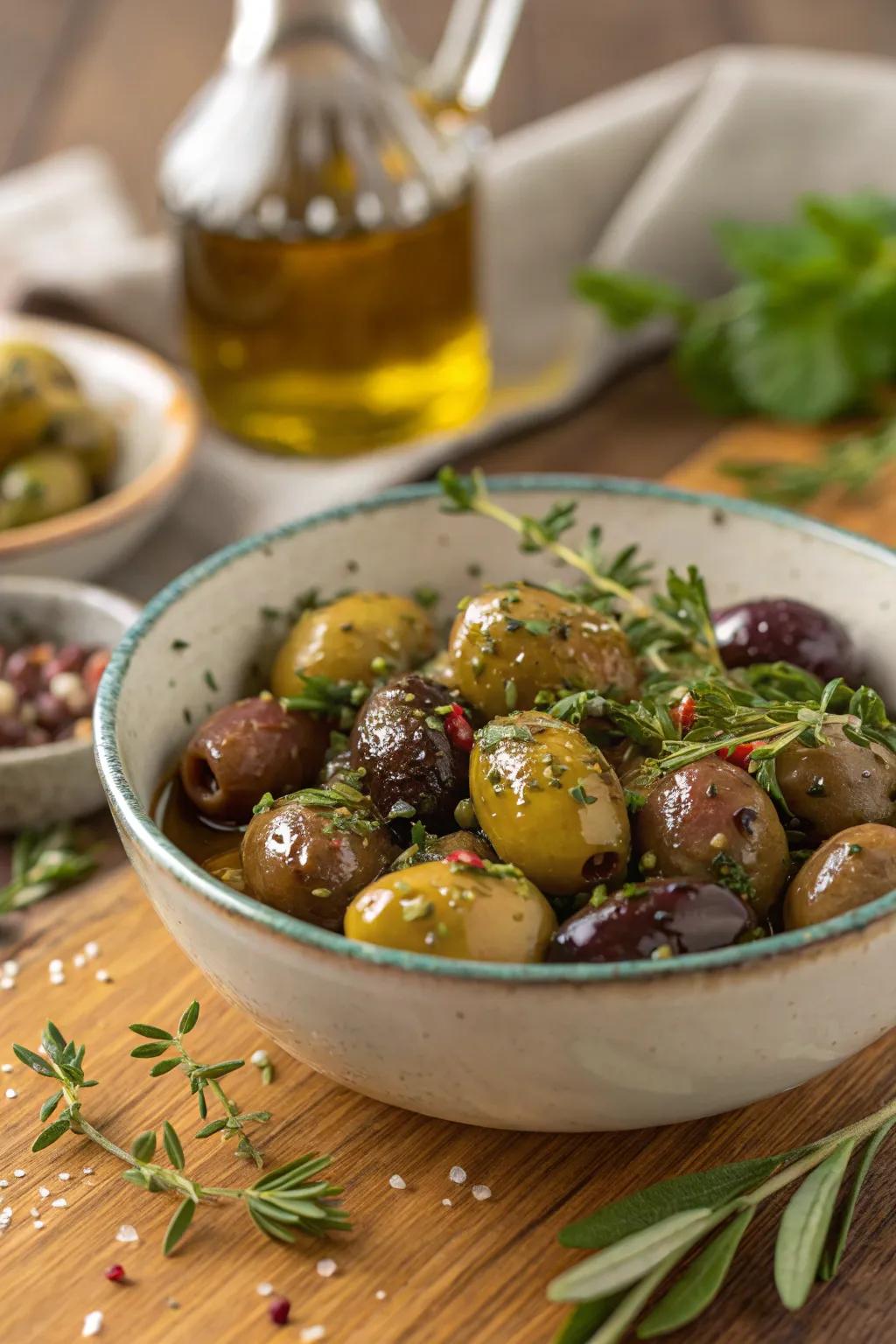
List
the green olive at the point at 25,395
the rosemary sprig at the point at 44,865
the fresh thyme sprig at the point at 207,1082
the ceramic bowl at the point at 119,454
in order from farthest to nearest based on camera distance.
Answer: the green olive at the point at 25,395 → the ceramic bowl at the point at 119,454 → the rosemary sprig at the point at 44,865 → the fresh thyme sprig at the point at 207,1082

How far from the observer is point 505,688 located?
1308 mm

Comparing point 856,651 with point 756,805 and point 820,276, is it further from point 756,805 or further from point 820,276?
point 820,276

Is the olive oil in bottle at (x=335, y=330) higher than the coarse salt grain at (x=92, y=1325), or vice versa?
the olive oil in bottle at (x=335, y=330)

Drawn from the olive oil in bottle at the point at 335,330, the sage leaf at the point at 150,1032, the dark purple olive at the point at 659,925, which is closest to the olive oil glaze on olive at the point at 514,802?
the dark purple olive at the point at 659,925

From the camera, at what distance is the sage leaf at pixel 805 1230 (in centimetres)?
103

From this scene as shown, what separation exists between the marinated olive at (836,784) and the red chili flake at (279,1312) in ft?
1.72

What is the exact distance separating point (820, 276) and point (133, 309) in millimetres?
1091

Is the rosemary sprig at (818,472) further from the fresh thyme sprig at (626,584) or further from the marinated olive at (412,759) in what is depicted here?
the marinated olive at (412,759)

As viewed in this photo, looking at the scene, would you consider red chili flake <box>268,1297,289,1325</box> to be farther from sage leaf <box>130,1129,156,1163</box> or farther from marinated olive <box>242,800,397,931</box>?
marinated olive <box>242,800,397,931</box>

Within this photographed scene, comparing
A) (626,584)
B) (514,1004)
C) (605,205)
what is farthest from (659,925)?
(605,205)

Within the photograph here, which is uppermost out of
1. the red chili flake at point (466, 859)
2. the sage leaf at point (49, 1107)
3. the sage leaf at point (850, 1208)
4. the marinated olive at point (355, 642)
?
the red chili flake at point (466, 859)

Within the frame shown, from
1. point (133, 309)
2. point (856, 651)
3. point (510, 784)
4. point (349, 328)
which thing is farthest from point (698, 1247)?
point (133, 309)

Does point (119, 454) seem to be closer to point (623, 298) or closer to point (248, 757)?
point (623, 298)

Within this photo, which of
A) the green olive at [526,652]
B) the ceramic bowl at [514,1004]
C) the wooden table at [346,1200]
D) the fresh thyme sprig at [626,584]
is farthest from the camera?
the fresh thyme sprig at [626,584]
